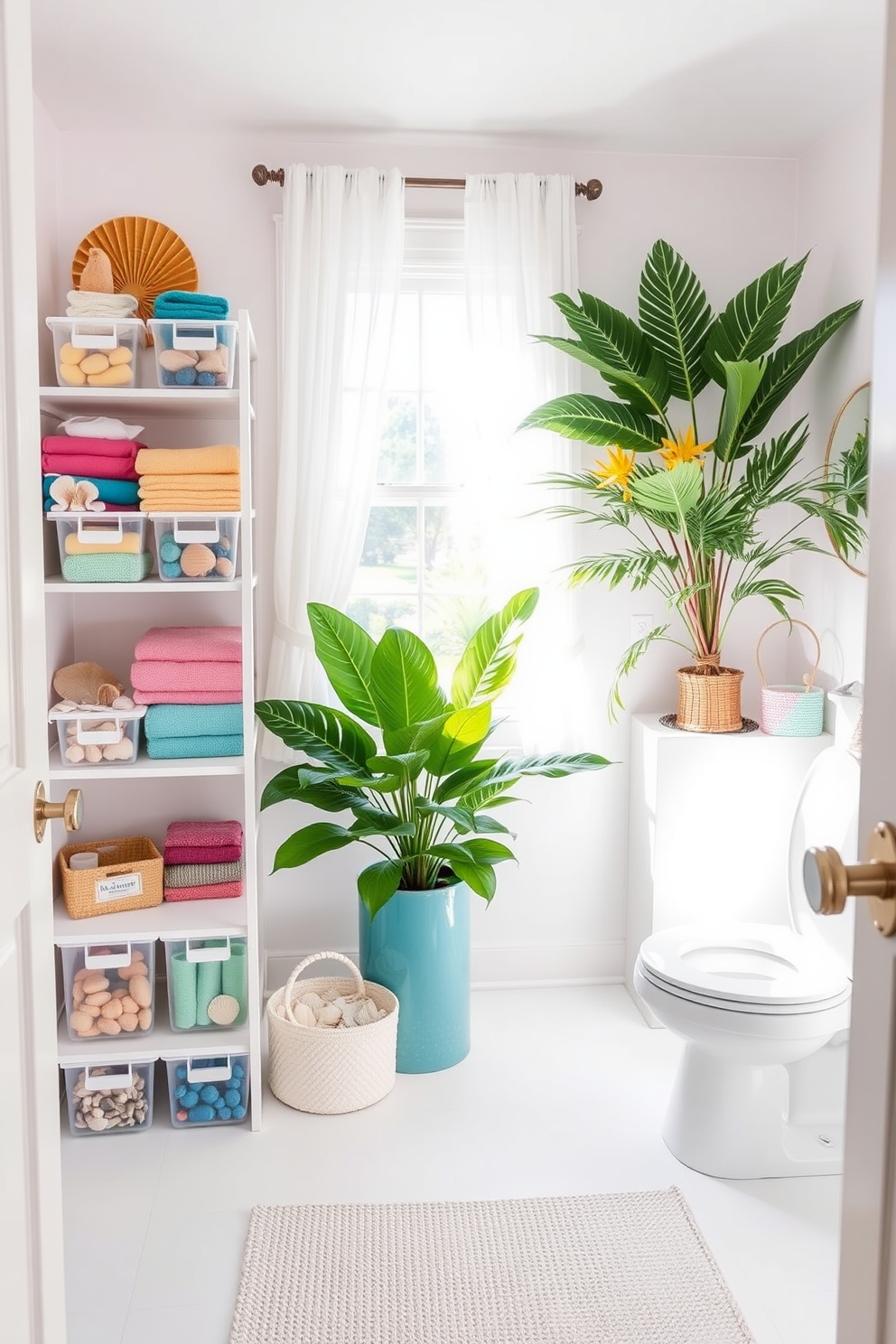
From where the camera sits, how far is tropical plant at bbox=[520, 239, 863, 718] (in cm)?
294

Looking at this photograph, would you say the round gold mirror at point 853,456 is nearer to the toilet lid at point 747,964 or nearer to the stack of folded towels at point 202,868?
the toilet lid at point 747,964

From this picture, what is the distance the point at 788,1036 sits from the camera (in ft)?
7.75

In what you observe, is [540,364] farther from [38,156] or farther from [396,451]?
[38,156]

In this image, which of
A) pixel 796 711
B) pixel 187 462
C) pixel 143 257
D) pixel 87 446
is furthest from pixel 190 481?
pixel 796 711

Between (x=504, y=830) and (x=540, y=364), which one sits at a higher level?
(x=540, y=364)

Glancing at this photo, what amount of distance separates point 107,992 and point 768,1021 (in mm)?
1489

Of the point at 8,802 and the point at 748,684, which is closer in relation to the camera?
the point at 8,802

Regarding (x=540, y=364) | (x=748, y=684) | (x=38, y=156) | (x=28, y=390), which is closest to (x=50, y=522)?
(x=38, y=156)

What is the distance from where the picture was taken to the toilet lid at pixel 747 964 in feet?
7.84

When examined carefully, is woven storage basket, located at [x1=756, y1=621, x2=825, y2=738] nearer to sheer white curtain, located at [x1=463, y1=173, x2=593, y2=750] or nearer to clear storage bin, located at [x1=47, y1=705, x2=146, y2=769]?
sheer white curtain, located at [x1=463, y1=173, x2=593, y2=750]

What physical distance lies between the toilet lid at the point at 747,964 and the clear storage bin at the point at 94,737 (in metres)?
1.27

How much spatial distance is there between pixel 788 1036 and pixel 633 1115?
0.57 meters

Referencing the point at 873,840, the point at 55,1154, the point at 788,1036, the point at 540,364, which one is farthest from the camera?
the point at 540,364

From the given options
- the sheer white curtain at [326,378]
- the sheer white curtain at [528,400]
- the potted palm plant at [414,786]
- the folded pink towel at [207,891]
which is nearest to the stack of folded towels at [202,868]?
the folded pink towel at [207,891]
